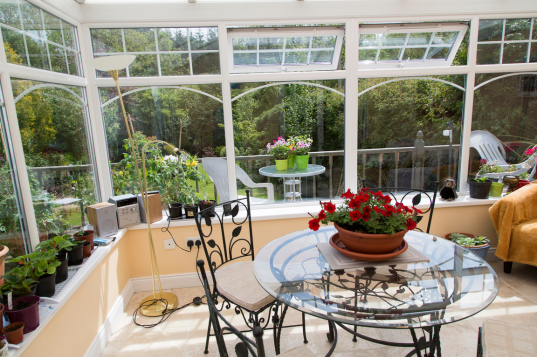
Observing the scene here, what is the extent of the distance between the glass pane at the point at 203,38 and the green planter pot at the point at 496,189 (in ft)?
9.54

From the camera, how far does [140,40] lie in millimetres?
2637

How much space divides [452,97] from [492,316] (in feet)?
6.34

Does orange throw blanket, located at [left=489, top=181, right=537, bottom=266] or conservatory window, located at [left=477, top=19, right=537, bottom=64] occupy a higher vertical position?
conservatory window, located at [left=477, top=19, right=537, bottom=64]

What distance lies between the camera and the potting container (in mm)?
1325

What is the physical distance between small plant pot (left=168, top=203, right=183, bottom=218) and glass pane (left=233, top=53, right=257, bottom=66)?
135cm

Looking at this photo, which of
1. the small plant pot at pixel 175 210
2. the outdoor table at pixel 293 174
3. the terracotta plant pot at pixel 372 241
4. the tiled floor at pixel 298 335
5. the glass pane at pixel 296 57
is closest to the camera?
the terracotta plant pot at pixel 372 241

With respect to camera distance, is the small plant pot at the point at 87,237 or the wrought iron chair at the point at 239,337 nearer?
the wrought iron chair at the point at 239,337

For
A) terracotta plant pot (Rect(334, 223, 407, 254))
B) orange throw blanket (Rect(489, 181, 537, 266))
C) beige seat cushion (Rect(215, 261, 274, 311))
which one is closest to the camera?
terracotta plant pot (Rect(334, 223, 407, 254))

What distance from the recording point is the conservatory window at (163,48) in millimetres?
2617

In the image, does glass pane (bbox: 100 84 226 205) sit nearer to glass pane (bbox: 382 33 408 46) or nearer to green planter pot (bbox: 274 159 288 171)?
green planter pot (bbox: 274 159 288 171)

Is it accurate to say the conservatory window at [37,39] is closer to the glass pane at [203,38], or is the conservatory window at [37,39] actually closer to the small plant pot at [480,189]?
the glass pane at [203,38]

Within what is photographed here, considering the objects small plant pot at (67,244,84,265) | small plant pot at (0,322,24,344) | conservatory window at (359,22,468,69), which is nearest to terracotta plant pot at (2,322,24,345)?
small plant pot at (0,322,24,344)

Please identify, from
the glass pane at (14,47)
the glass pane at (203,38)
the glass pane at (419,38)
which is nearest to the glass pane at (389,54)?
the glass pane at (419,38)

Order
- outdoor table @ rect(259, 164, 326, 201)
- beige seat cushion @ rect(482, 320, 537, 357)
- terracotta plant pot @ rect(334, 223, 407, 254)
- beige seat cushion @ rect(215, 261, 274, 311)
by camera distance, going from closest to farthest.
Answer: beige seat cushion @ rect(482, 320, 537, 357), terracotta plant pot @ rect(334, 223, 407, 254), beige seat cushion @ rect(215, 261, 274, 311), outdoor table @ rect(259, 164, 326, 201)
